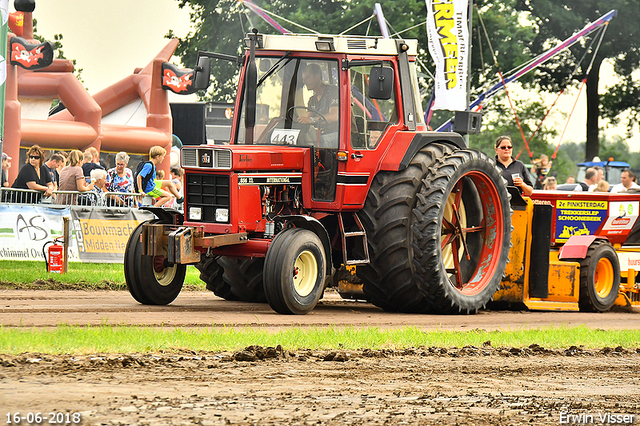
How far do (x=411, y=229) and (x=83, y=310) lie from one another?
351 cm

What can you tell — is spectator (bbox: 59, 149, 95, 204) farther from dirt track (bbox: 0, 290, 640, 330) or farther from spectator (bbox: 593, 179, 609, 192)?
spectator (bbox: 593, 179, 609, 192)

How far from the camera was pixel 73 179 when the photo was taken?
15836 mm

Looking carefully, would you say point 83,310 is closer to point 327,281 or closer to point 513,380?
point 327,281

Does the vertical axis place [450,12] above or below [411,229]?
above

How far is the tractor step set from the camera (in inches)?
394

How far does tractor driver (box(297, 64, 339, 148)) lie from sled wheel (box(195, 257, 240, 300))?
207 cm

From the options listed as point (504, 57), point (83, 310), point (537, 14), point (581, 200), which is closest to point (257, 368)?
point (83, 310)

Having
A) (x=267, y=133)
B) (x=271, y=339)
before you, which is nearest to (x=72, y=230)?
(x=267, y=133)

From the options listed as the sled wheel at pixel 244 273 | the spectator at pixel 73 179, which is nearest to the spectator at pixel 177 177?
the spectator at pixel 73 179

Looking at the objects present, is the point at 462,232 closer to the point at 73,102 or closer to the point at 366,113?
the point at 366,113

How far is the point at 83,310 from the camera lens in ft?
30.9

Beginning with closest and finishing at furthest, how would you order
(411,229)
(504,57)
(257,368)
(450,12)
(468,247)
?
1. (257,368)
2. (411,229)
3. (468,247)
4. (450,12)
5. (504,57)

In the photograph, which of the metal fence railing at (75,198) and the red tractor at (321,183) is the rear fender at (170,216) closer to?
the red tractor at (321,183)

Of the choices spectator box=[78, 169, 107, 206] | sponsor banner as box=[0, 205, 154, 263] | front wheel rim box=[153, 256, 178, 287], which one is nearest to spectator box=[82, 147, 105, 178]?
spectator box=[78, 169, 107, 206]
